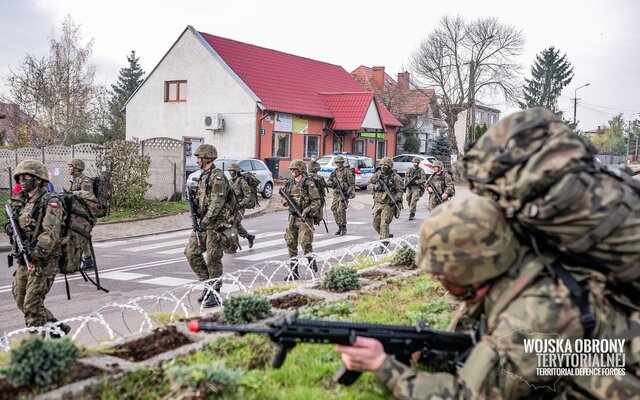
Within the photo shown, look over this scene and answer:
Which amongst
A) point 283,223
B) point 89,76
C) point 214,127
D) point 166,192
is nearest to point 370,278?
point 283,223

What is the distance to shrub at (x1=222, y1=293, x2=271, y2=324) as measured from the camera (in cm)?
404

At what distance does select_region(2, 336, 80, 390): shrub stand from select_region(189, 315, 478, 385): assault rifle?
2.58 ft

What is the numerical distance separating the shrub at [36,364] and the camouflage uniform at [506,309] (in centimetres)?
171

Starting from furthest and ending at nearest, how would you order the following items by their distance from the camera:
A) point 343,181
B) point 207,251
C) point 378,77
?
point 378,77, point 343,181, point 207,251

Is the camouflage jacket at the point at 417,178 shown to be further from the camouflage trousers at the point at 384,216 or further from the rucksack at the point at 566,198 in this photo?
the rucksack at the point at 566,198

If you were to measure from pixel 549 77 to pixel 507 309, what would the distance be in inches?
2566

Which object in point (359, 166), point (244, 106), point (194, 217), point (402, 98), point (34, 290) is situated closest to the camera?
point (34, 290)

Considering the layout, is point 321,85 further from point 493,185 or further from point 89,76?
point 493,185

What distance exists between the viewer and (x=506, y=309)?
2.50 meters

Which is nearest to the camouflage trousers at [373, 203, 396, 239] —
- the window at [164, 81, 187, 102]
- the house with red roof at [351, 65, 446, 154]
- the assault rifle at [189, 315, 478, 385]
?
the assault rifle at [189, 315, 478, 385]

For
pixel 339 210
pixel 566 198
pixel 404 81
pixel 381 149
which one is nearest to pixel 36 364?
pixel 566 198

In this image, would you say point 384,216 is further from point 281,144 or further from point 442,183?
point 281,144

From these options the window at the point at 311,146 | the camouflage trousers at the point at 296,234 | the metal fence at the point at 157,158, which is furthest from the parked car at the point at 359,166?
the camouflage trousers at the point at 296,234

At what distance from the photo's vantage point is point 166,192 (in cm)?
2095
